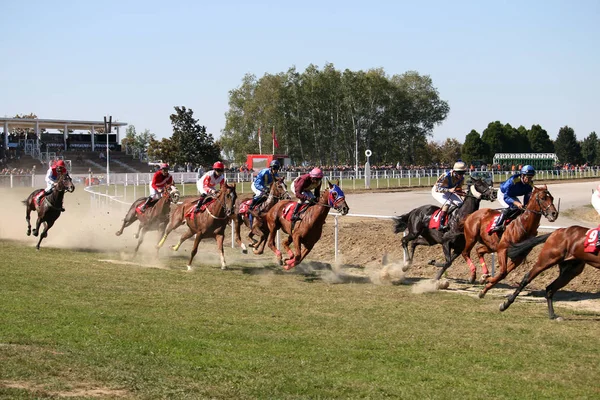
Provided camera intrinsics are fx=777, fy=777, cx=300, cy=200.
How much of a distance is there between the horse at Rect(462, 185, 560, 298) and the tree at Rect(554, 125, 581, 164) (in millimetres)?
110454

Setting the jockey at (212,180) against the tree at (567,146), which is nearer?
the jockey at (212,180)

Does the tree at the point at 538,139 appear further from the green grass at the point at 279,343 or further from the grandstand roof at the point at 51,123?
the green grass at the point at 279,343

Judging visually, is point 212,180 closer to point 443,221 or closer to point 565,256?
point 443,221

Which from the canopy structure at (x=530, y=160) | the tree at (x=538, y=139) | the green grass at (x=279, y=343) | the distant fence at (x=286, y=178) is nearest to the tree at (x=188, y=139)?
the distant fence at (x=286, y=178)

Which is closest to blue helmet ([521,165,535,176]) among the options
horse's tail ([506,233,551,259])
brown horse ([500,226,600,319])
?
horse's tail ([506,233,551,259])

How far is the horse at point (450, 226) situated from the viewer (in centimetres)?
1628

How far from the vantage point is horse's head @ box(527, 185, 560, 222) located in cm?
1355

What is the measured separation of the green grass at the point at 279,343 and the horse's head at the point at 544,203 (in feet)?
5.49

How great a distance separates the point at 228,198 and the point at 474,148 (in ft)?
307

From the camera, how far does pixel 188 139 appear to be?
70250 millimetres

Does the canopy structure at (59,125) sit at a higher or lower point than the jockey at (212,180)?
higher

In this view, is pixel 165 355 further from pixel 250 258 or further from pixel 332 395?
pixel 250 258

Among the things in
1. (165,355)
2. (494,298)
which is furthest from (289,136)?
(165,355)

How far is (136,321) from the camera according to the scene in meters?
10.8
